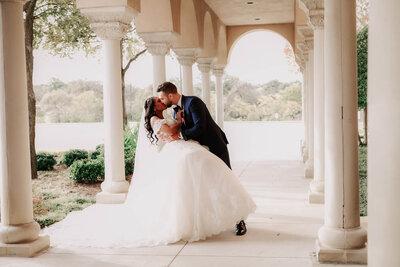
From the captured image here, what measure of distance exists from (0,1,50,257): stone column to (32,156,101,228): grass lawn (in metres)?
2.54

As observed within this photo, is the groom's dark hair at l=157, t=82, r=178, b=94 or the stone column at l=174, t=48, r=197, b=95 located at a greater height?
the stone column at l=174, t=48, r=197, b=95

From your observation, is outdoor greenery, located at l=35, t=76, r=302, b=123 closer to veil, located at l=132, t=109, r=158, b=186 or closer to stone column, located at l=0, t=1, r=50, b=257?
veil, located at l=132, t=109, r=158, b=186

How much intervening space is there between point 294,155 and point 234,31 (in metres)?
7.84

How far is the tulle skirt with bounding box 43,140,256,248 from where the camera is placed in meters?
5.53

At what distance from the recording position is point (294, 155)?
53.1 ft

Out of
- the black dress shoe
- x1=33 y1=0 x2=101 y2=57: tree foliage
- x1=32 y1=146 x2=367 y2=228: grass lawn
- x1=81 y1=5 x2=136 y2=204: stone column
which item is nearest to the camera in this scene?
the black dress shoe

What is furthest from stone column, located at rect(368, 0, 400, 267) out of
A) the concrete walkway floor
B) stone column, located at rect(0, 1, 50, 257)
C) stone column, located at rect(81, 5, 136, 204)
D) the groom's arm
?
stone column, located at rect(81, 5, 136, 204)

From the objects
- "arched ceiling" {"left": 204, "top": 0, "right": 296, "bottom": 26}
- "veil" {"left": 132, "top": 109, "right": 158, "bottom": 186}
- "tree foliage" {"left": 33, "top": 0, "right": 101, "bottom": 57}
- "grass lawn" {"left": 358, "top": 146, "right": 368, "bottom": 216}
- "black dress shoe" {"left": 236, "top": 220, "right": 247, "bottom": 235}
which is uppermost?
"arched ceiling" {"left": 204, "top": 0, "right": 296, "bottom": 26}

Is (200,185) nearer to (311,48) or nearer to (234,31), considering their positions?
(311,48)

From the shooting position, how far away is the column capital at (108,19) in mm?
7867

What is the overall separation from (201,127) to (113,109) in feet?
9.23

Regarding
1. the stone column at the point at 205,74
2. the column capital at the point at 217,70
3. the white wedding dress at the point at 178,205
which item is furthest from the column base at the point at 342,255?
the column capital at the point at 217,70

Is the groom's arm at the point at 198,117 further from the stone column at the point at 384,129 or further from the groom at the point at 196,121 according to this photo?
the stone column at the point at 384,129

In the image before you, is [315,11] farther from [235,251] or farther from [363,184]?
[363,184]
